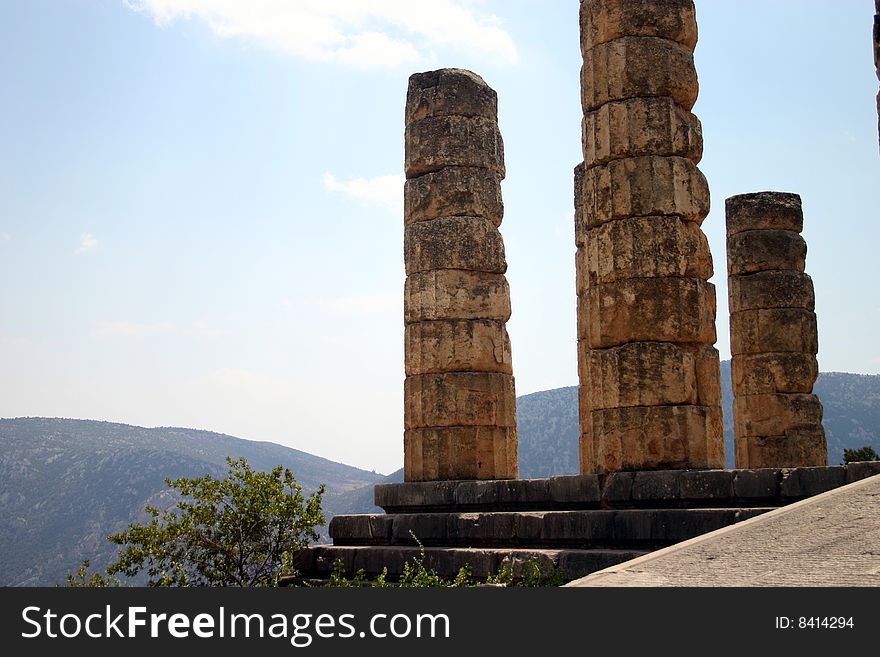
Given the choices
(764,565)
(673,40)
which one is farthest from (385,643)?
(673,40)

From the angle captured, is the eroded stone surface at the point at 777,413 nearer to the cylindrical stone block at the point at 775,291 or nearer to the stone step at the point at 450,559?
the cylindrical stone block at the point at 775,291

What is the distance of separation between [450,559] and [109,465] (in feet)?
281

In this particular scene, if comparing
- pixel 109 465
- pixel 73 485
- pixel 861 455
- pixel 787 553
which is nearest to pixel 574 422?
pixel 109 465

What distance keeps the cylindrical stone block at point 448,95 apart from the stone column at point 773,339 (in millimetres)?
5732

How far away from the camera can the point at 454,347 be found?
15.0m

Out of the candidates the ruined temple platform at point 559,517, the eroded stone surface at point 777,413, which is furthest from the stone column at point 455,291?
the eroded stone surface at point 777,413

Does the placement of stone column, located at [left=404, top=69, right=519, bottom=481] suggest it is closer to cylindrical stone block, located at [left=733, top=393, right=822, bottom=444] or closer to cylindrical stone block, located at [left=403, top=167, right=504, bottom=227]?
cylindrical stone block, located at [left=403, top=167, right=504, bottom=227]

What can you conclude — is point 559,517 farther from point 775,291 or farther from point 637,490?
point 775,291

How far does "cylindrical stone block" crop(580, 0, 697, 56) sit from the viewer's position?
41.7ft

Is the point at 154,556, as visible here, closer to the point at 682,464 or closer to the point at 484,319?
the point at 484,319

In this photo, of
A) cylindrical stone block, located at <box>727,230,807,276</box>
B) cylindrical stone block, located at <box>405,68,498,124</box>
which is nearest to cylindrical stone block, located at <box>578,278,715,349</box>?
cylindrical stone block, located at <box>405,68,498,124</box>

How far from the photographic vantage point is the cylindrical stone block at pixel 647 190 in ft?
40.5

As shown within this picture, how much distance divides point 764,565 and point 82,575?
9277 millimetres

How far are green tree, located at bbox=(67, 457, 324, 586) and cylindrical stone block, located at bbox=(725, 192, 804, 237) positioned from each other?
9.30 m
